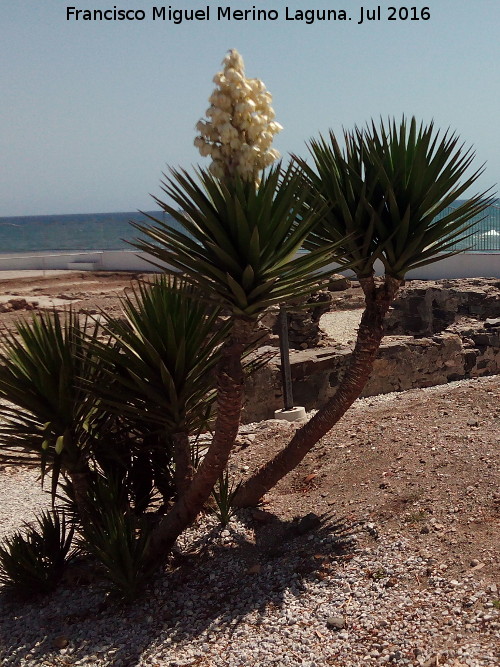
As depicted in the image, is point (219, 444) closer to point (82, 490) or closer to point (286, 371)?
point (82, 490)

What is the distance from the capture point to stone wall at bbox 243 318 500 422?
877cm

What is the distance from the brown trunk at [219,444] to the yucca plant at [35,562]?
27.6 inches

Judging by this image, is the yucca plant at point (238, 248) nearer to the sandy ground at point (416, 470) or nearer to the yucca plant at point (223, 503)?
the yucca plant at point (223, 503)

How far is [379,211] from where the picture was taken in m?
4.69

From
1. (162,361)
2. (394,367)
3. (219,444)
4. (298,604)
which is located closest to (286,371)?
(394,367)

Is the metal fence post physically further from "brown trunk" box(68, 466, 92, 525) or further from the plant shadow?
"brown trunk" box(68, 466, 92, 525)

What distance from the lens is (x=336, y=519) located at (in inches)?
195

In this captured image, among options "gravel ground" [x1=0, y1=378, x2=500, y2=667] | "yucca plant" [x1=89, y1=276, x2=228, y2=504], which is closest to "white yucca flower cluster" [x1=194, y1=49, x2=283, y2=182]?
"yucca plant" [x1=89, y1=276, x2=228, y2=504]

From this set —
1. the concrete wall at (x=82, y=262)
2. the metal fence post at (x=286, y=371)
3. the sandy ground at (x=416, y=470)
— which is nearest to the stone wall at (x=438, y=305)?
the metal fence post at (x=286, y=371)

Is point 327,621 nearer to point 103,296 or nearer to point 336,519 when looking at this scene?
point 336,519

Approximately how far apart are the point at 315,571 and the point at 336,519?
580 millimetres

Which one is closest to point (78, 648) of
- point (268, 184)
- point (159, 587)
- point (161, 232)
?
point (159, 587)

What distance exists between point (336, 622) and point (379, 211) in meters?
2.45

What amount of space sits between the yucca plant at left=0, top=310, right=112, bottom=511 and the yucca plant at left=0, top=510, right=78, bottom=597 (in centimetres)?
54
